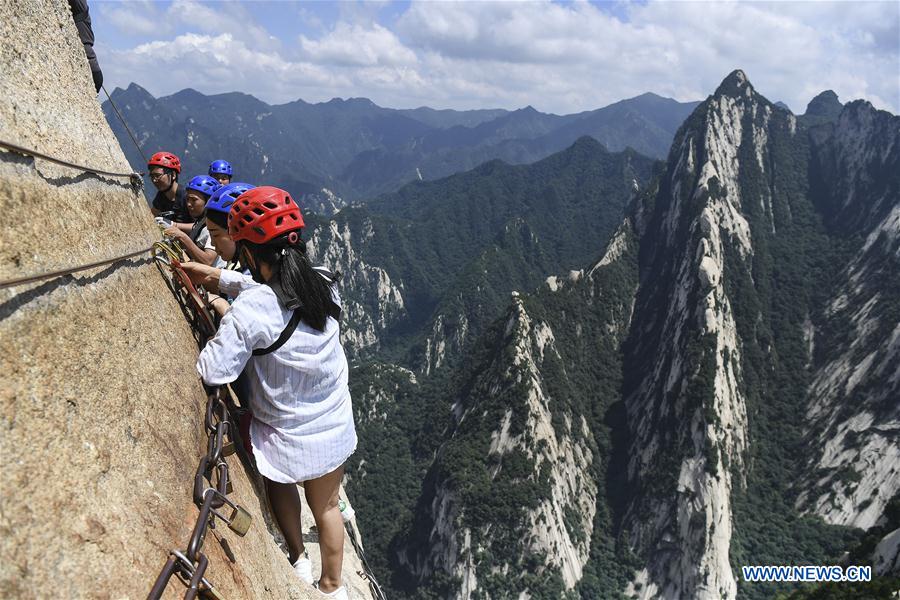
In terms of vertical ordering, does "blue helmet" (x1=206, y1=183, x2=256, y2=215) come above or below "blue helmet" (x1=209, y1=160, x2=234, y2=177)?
below

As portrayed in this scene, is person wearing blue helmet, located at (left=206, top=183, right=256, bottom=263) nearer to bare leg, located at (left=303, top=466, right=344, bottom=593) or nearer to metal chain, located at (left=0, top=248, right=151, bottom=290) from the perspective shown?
metal chain, located at (left=0, top=248, right=151, bottom=290)

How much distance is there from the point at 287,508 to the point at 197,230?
5.09m

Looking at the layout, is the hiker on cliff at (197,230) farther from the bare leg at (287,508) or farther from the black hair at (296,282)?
the bare leg at (287,508)

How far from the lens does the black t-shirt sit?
10867mm

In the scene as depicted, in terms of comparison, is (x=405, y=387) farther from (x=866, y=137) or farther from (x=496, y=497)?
(x=866, y=137)

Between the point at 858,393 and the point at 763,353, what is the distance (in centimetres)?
2122

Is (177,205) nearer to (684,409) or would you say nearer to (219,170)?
(219,170)

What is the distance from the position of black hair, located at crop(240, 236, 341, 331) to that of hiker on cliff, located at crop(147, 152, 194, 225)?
5823 millimetres

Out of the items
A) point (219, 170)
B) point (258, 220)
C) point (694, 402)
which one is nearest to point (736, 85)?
point (694, 402)

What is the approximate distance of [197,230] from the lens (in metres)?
9.27

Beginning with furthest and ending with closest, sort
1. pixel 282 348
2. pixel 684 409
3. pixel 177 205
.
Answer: pixel 684 409, pixel 177 205, pixel 282 348

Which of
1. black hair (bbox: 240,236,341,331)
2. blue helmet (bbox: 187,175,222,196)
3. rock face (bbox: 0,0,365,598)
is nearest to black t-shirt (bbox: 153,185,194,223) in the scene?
blue helmet (bbox: 187,175,222,196)

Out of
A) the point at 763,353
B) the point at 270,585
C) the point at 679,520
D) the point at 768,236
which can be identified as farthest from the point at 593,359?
the point at 270,585

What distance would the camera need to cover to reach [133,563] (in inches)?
153
